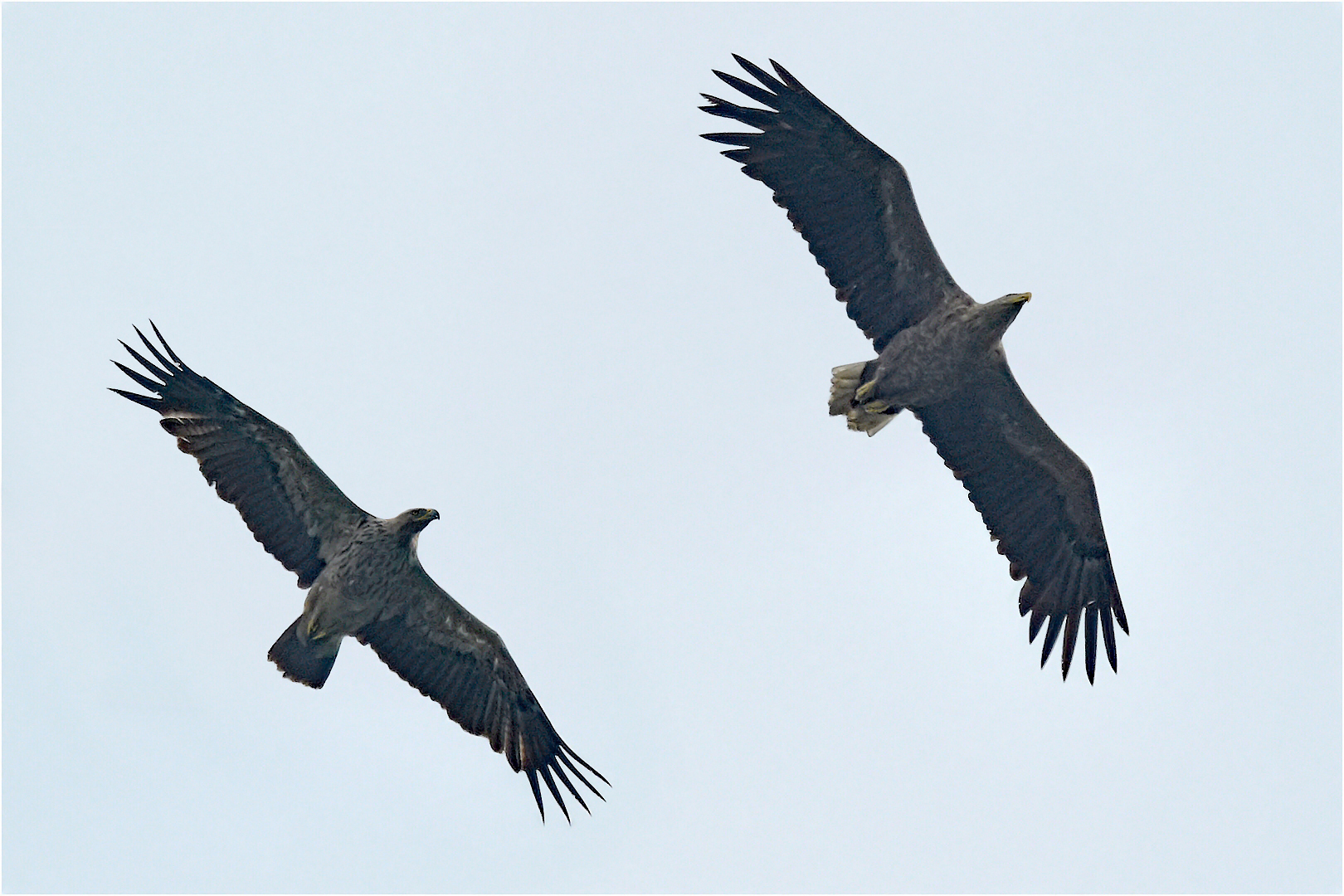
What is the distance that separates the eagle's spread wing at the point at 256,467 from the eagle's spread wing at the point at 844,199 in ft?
16.5

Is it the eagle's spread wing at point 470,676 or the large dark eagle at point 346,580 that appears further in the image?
the eagle's spread wing at point 470,676

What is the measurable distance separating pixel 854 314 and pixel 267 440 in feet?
18.8

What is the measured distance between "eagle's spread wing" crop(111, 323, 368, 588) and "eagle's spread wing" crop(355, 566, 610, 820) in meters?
1.00

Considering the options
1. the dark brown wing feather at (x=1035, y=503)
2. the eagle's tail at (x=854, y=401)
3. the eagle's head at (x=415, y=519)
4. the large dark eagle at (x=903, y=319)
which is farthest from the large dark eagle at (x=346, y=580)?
the dark brown wing feather at (x=1035, y=503)

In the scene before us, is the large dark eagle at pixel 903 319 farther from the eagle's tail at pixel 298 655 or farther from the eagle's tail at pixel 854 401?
the eagle's tail at pixel 298 655

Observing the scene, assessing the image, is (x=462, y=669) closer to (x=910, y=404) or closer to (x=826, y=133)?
(x=910, y=404)

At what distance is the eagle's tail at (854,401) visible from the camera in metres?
17.2

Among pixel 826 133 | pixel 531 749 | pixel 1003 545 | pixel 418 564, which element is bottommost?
pixel 531 749

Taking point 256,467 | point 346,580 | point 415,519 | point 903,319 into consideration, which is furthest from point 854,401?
point 256,467

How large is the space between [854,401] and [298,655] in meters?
5.95

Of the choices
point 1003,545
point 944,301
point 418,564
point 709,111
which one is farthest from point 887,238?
point 418,564

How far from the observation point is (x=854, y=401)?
17266mm

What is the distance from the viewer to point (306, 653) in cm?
1700

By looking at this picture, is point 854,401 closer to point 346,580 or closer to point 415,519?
point 415,519
